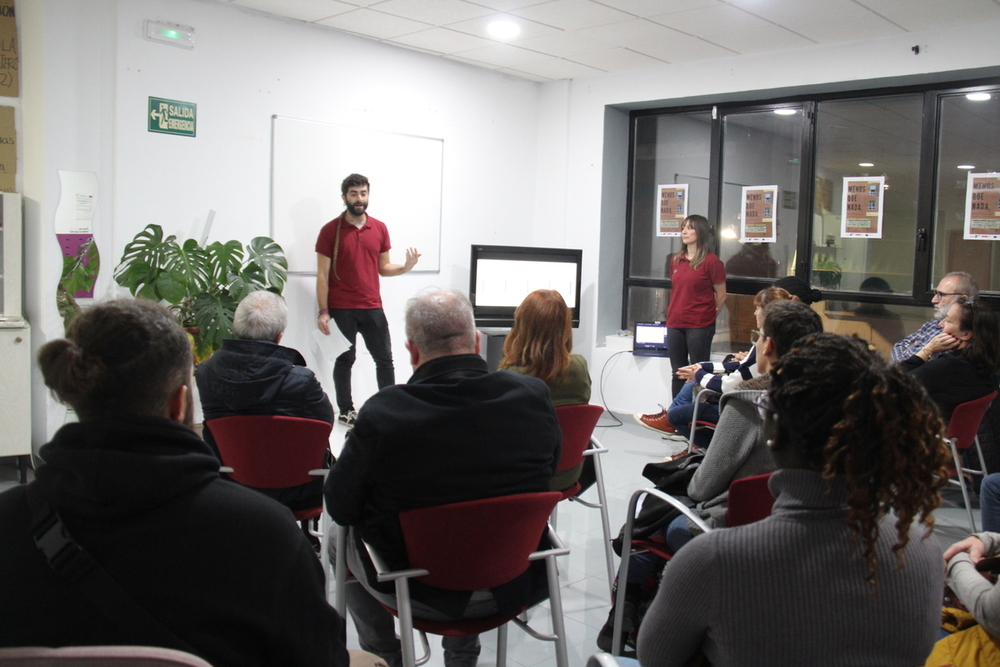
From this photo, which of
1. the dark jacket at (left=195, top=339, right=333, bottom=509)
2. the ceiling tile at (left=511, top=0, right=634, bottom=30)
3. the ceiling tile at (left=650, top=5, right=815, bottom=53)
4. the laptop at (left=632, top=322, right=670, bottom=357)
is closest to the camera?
the dark jacket at (left=195, top=339, right=333, bottom=509)

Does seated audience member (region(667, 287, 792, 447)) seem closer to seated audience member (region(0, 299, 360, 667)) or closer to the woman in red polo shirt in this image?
the woman in red polo shirt

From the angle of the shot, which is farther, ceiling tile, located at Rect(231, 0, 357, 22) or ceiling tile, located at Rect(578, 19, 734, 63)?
ceiling tile, located at Rect(578, 19, 734, 63)

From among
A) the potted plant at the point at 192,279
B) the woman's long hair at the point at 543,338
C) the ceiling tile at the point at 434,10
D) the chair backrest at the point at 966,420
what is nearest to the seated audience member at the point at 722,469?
the woman's long hair at the point at 543,338

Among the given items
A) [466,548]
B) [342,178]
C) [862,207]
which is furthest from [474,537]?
[862,207]

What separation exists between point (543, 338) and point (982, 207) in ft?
12.7

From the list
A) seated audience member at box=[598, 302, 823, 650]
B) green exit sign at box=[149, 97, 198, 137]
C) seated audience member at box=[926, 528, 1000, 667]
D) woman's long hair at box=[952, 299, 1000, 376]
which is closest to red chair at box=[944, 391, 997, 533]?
woman's long hair at box=[952, 299, 1000, 376]

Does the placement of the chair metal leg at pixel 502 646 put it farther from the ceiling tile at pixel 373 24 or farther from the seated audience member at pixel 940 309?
the ceiling tile at pixel 373 24

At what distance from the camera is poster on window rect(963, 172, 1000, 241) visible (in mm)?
5090

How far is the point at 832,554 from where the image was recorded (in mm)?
1171

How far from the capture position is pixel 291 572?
1.16 meters

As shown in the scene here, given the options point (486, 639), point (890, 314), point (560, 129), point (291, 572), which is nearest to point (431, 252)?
point (560, 129)

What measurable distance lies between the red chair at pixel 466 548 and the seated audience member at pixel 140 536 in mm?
543

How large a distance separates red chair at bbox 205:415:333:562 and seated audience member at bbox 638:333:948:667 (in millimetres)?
1570

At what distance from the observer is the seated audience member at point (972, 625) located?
4.93ft
